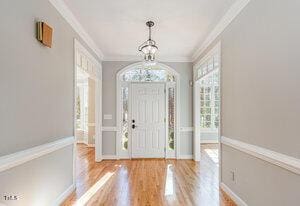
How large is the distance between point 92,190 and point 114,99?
9.58 ft

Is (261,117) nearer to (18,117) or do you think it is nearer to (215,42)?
(215,42)

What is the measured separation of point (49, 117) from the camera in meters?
2.86

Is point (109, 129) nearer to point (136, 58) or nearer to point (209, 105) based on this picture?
point (136, 58)

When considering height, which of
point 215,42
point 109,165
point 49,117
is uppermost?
point 215,42

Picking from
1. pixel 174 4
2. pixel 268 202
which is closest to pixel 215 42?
pixel 174 4

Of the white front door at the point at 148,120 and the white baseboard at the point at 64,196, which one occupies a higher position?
the white front door at the point at 148,120

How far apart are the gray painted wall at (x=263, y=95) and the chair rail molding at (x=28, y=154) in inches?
94.2

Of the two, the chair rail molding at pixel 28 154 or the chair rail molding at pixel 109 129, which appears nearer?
the chair rail molding at pixel 28 154

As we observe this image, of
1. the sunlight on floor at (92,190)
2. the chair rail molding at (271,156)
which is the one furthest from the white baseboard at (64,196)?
the chair rail molding at (271,156)

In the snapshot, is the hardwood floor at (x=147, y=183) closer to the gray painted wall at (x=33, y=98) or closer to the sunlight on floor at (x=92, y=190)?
the sunlight on floor at (x=92, y=190)

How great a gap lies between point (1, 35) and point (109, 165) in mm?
4145

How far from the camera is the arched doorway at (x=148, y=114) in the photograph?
20.6 ft

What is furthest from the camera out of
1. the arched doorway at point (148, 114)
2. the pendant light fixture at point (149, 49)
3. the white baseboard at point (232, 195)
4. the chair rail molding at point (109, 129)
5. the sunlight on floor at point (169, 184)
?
the arched doorway at point (148, 114)

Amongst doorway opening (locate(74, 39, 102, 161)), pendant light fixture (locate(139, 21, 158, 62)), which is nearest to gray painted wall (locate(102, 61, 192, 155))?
doorway opening (locate(74, 39, 102, 161))
